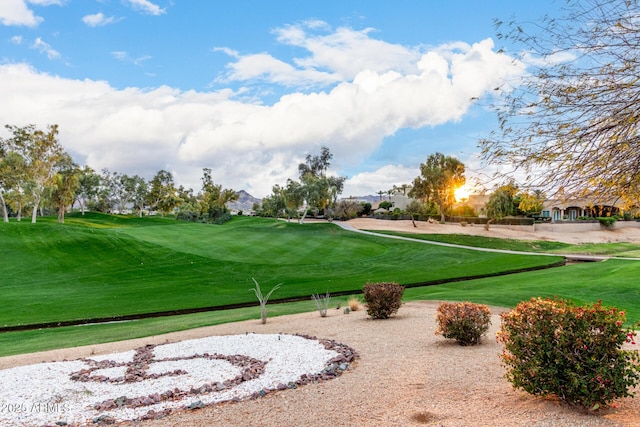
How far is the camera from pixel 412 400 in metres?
6.32

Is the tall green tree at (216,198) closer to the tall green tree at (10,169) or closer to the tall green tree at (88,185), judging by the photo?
the tall green tree at (88,185)

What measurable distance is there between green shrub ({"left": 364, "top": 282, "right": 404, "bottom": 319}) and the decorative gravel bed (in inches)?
117

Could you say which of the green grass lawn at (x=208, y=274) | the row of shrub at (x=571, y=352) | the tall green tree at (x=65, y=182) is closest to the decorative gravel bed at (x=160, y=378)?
the row of shrub at (x=571, y=352)

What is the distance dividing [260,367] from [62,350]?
6425 millimetres

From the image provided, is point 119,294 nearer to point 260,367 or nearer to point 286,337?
point 286,337

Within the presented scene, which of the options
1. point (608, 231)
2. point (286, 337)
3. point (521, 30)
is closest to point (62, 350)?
point (286, 337)

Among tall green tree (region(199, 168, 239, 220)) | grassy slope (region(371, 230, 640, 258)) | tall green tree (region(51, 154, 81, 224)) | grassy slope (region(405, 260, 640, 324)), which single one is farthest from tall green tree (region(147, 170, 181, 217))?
grassy slope (region(405, 260, 640, 324))

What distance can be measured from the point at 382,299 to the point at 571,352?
802 centimetres

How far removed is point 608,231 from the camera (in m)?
63.4

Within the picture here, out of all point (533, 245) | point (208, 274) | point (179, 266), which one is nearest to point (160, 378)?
point (208, 274)

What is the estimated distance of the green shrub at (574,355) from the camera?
211 inches

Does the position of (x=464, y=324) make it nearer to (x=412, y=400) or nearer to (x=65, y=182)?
(x=412, y=400)

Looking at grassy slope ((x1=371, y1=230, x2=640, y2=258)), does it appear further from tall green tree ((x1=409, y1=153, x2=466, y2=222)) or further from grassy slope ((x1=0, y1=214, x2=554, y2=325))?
tall green tree ((x1=409, y1=153, x2=466, y2=222))

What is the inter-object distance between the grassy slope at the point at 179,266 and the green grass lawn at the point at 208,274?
0.22 ft
